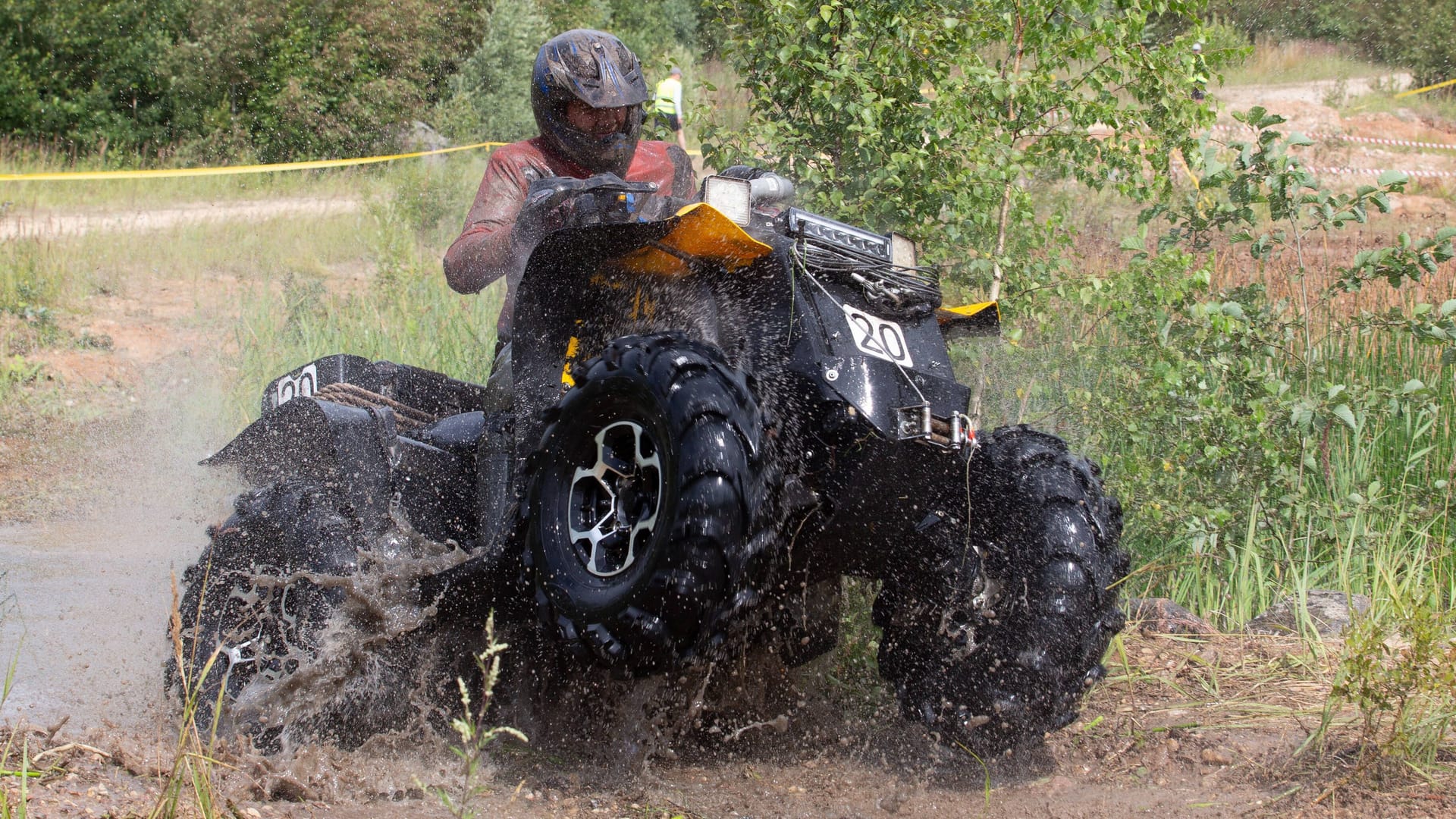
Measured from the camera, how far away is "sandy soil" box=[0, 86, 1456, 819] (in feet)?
10.4

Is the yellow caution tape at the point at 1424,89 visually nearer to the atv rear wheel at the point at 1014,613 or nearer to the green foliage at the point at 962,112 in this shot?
the green foliage at the point at 962,112

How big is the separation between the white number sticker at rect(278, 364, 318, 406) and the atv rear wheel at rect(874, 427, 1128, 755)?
244 cm

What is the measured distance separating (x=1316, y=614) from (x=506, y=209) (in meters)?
3.25

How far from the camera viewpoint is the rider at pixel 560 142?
426 cm

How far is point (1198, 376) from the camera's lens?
5273mm

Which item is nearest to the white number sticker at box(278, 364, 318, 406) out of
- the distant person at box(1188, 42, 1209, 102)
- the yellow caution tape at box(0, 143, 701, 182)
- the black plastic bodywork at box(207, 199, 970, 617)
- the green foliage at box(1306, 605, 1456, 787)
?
the black plastic bodywork at box(207, 199, 970, 617)

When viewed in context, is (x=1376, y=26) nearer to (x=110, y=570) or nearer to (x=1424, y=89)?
(x=1424, y=89)

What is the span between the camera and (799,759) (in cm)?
370

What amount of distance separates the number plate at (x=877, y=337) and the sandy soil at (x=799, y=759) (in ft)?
3.54

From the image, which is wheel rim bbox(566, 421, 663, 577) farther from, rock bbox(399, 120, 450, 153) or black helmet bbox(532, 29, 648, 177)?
rock bbox(399, 120, 450, 153)

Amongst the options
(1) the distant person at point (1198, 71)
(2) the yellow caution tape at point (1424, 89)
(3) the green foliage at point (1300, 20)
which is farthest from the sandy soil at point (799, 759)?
(3) the green foliage at point (1300, 20)

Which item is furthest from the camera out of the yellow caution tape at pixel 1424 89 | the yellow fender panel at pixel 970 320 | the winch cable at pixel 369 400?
the yellow caution tape at pixel 1424 89

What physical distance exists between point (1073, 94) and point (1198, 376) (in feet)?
4.44

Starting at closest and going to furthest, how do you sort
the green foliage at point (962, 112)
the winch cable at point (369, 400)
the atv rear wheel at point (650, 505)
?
1. the atv rear wheel at point (650, 505)
2. the winch cable at point (369, 400)
3. the green foliage at point (962, 112)
